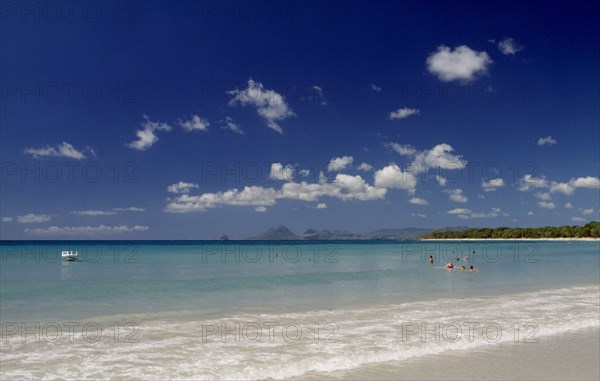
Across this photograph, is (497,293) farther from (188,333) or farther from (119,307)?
(119,307)

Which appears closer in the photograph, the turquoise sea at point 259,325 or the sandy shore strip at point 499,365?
the sandy shore strip at point 499,365

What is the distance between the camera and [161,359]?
1005 cm

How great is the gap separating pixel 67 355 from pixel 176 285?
1693cm

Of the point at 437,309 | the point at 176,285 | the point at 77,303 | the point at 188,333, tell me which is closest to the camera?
the point at 188,333

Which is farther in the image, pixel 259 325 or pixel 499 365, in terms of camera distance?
pixel 259 325

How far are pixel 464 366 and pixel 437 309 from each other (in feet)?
25.9

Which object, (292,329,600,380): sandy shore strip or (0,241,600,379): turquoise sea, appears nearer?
(292,329,600,380): sandy shore strip

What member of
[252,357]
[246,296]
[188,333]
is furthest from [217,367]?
[246,296]

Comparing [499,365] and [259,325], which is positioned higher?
[499,365]

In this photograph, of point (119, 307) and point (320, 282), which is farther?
point (320, 282)

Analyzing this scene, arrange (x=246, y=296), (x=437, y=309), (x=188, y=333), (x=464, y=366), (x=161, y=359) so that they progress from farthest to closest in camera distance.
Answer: (x=246, y=296), (x=437, y=309), (x=188, y=333), (x=161, y=359), (x=464, y=366)

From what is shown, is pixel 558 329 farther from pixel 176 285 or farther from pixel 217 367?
pixel 176 285

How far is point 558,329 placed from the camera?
13.1 meters

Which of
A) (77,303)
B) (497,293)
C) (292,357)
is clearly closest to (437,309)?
(497,293)
